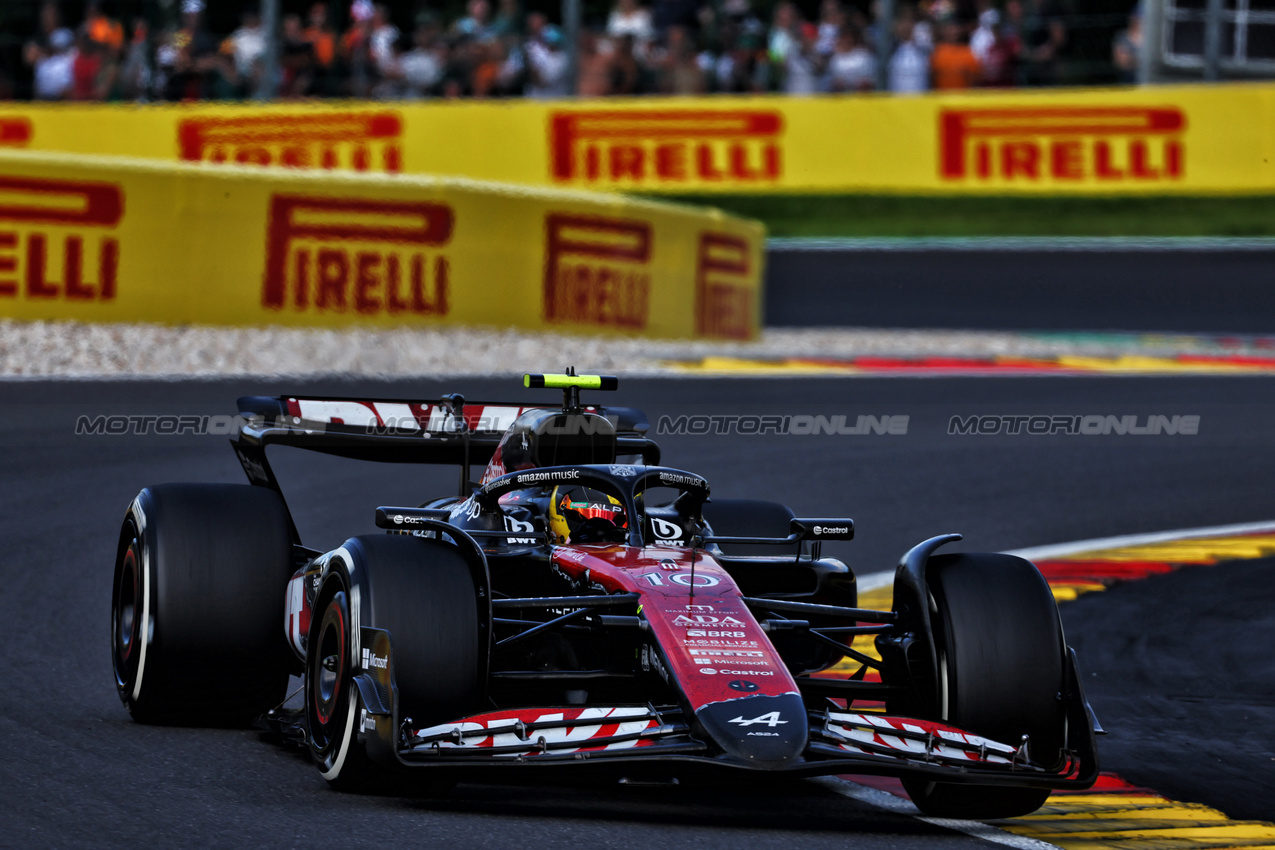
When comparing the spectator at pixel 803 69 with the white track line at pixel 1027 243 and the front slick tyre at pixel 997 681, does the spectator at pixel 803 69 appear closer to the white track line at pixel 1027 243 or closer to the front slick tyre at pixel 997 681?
the white track line at pixel 1027 243

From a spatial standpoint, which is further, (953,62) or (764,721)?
(953,62)

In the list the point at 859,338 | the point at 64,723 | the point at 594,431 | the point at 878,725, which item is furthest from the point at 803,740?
the point at 859,338

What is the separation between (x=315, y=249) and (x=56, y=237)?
Result: 1723mm

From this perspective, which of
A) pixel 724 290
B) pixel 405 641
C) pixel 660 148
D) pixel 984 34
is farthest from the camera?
pixel 660 148

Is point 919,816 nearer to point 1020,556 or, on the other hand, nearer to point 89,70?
point 1020,556

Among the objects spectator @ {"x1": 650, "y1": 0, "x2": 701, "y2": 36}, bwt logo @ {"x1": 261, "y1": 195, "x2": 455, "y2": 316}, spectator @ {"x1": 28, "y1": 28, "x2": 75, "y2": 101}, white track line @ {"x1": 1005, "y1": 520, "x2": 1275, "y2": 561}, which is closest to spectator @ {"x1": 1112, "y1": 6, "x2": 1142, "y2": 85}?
spectator @ {"x1": 650, "y1": 0, "x2": 701, "y2": 36}

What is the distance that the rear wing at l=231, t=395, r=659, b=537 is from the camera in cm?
688

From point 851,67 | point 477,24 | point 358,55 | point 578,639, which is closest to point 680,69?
point 851,67

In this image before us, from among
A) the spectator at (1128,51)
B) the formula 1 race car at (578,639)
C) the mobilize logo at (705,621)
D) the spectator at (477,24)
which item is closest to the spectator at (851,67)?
the spectator at (1128,51)

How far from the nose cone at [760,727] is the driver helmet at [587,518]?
1226 millimetres

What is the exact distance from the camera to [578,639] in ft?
18.3

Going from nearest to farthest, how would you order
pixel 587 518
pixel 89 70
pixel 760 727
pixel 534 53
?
pixel 760 727 → pixel 587 518 → pixel 534 53 → pixel 89 70

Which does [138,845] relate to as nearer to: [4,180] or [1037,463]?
[1037,463]

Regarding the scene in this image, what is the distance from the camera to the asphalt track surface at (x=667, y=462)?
482cm
